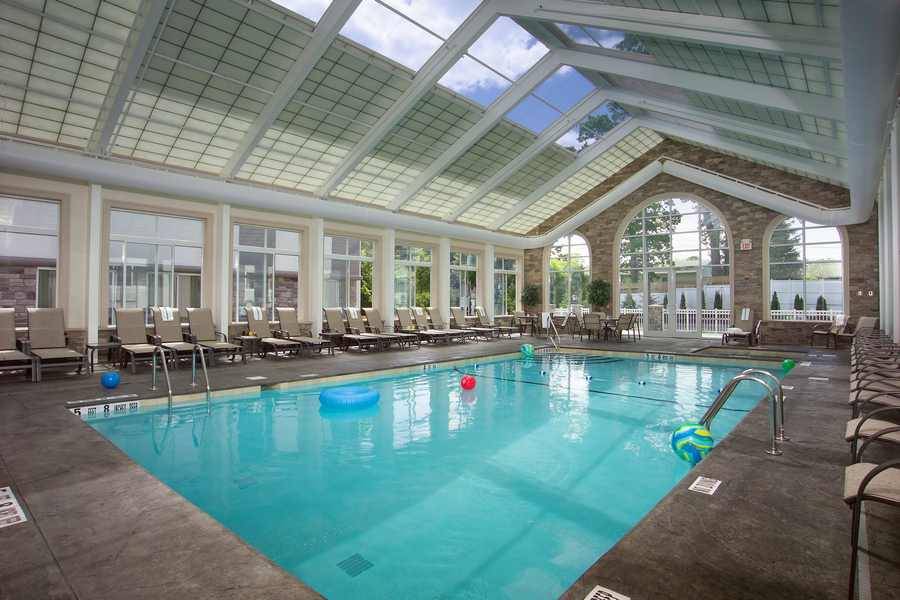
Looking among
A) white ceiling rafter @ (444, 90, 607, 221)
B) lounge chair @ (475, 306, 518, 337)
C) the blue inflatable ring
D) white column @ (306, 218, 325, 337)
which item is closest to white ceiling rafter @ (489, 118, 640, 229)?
white ceiling rafter @ (444, 90, 607, 221)

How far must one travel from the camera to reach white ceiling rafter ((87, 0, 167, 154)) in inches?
262

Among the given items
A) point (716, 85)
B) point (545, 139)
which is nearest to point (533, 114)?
point (545, 139)

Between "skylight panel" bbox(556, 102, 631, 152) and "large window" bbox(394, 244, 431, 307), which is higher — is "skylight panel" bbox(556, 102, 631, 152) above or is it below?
above

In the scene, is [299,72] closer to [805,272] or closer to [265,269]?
[265,269]

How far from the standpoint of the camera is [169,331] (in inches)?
367

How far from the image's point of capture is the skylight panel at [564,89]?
11.7 metres

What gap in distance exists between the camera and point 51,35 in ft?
22.7

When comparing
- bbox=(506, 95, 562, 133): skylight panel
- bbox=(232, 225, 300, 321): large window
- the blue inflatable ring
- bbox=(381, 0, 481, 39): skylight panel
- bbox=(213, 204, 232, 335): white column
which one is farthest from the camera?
bbox=(506, 95, 562, 133): skylight panel

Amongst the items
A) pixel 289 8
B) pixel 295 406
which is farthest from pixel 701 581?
pixel 289 8

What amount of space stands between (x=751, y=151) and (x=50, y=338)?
48.4 feet

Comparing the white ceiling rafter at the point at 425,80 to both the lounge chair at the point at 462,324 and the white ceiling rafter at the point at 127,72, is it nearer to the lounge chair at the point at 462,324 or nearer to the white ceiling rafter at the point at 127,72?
the white ceiling rafter at the point at 127,72

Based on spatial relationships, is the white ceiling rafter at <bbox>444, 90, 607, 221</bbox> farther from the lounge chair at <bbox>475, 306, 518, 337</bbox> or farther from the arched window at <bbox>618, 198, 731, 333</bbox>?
the arched window at <bbox>618, 198, 731, 333</bbox>

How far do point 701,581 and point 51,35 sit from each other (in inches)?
380

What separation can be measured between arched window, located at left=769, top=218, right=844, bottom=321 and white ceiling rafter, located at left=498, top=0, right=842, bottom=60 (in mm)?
9327
